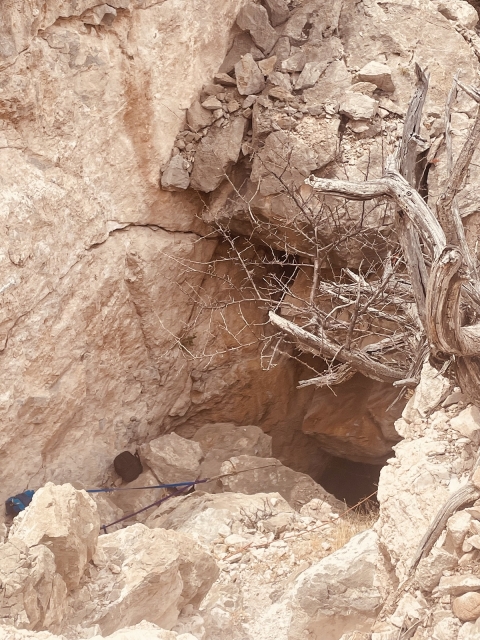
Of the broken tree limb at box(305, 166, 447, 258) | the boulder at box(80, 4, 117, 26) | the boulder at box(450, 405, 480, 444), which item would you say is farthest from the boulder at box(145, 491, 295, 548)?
the boulder at box(80, 4, 117, 26)

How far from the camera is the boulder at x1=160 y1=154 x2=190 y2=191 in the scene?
5.23 metres

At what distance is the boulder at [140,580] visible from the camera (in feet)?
8.88

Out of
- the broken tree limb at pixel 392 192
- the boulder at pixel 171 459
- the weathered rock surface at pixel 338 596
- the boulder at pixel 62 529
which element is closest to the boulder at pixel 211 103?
the boulder at pixel 171 459

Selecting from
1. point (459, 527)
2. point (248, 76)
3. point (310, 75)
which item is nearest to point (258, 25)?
point (248, 76)

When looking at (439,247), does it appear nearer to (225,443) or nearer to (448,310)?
(448,310)

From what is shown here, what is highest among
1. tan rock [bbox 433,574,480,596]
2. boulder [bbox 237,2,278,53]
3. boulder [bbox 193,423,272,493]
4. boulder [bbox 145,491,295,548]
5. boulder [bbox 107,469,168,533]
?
boulder [bbox 237,2,278,53]

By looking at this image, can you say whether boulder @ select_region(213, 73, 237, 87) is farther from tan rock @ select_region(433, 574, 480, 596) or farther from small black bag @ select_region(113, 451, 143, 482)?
tan rock @ select_region(433, 574, 480, 596)

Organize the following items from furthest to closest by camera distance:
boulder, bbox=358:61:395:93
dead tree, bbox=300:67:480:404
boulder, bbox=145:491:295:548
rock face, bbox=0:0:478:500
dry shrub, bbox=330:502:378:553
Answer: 1. boulder, bbox=358:61:395:93
2. rock face, bbox=0:0:478:500
3. boulder, bbox=145:491:295:548
4. dry shrub, bbox=330:502:378:553
5. dead tree, bbox=300:67:480:404

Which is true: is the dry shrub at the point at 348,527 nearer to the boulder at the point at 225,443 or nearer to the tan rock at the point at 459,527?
the boulder at the point at 225,443

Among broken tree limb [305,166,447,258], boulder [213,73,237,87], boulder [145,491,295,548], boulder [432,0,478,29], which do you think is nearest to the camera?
broken tree limb [305,166,447,258]

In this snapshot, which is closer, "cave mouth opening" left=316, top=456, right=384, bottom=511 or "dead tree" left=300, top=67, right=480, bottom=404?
"dead tree" left=300, top=67, right=480, bottom=404

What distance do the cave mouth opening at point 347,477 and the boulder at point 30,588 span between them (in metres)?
4.89

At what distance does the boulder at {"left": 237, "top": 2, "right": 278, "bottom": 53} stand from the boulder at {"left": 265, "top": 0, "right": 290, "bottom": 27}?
0.09m

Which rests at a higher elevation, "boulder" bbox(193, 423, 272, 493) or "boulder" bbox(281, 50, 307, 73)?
"boulder" bbox(281, 50, 307, 73)
